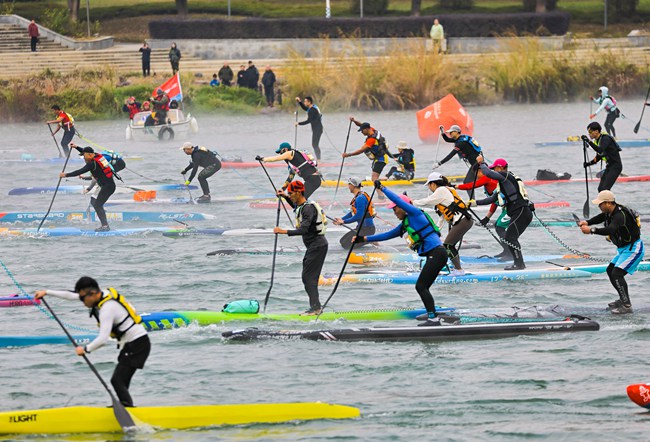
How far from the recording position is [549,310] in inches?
621

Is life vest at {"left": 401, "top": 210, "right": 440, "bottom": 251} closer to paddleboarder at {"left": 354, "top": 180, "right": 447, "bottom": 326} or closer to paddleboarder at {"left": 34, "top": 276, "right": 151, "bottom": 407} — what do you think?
paddleboarder at {"left": 354, "top": 180, "right": 447, "bottom": 326}

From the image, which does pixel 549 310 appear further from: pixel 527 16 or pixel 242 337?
pixel 527 16

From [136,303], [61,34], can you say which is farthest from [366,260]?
[61,34]

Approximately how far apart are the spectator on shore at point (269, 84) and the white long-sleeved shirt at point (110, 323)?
34714 millimetres

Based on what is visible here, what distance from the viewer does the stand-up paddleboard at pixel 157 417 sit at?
39.5 ft

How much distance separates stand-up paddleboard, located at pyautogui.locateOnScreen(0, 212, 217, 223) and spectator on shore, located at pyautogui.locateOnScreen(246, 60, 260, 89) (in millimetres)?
21889

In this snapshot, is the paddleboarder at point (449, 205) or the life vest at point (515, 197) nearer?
the paddleboarder at point (449, 205)

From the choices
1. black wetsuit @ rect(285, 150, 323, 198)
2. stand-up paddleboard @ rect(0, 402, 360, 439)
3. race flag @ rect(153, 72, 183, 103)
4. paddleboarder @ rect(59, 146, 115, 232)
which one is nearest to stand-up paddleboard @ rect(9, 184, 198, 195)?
black wetsuit @ rect(285, 150, 323, 198)

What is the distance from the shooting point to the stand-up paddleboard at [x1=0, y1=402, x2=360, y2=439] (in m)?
12.0

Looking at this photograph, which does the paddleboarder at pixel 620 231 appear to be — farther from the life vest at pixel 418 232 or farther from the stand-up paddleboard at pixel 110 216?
the stand-up paddleboard at pixel 110 216

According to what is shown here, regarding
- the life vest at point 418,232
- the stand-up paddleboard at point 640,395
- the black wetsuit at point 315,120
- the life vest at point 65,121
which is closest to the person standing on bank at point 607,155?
the life vest at point 418,232

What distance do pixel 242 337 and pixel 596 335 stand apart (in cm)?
459

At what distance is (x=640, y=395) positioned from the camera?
40.7ft

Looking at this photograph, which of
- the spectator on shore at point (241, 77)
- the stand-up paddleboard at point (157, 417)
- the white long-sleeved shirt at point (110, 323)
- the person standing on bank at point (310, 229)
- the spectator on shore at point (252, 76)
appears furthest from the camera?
the spectator on shore at point (241, 77)
